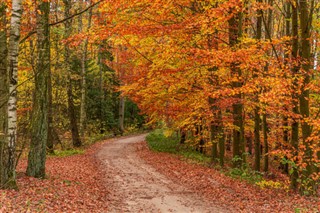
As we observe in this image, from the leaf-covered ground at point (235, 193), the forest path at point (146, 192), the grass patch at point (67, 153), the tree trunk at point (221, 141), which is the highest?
the tree trunk at point (221, 141)

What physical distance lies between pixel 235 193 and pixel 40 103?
7.67 meters

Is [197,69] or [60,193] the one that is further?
[197,69]

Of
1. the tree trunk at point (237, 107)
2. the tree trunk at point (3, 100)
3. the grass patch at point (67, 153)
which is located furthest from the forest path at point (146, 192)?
the tree trunk at point (237, 107)

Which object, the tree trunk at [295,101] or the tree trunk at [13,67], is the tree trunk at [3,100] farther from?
the tree trunk at [295,101]

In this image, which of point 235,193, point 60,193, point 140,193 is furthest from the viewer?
point 235,193

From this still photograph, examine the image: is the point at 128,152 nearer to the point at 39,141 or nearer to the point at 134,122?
the point at 39,141

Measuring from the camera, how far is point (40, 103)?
11594mm

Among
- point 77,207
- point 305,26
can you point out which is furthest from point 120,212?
point 305,26

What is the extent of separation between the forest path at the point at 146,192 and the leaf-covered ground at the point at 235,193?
1.88ft

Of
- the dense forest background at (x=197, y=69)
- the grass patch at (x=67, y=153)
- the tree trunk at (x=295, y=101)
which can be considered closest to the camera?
the dense forest background at (x=197, y=69)

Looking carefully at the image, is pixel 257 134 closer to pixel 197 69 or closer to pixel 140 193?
pixel 197 69

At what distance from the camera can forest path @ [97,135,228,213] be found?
988cm

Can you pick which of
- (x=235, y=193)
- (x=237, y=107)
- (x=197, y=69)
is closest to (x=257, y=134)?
(x=237, y=107)

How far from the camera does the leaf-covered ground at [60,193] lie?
845cm
